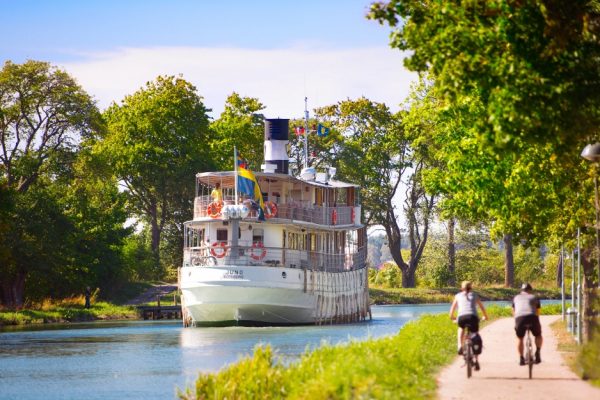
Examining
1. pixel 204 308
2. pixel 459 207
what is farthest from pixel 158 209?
pixel 459 207

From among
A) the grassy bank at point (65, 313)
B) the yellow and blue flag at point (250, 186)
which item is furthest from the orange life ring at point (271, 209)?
the grassy bank at point (65, 313)

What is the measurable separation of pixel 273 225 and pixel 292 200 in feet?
7.82

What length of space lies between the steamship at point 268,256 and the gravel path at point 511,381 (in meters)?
25.8

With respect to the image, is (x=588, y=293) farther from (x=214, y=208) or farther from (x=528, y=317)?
(x=214, y=208)

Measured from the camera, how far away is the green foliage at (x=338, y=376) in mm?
17375

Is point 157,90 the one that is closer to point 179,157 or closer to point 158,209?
point 179,157

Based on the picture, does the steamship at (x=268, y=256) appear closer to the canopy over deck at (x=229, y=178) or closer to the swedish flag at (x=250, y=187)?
the canopy over deck at (x=229, y=178)

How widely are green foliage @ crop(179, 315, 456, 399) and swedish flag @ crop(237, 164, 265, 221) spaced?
29.1 meters

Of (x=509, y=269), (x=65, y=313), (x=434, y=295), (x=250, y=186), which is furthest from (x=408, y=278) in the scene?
(x=250, y=186)

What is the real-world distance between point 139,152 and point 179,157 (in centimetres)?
302

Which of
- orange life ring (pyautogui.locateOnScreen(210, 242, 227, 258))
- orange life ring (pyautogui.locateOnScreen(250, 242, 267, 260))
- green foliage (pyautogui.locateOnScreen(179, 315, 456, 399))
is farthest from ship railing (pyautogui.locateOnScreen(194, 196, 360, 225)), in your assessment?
green foliage (pyautogui.locateOnScreen(179, 315, 456, 399))

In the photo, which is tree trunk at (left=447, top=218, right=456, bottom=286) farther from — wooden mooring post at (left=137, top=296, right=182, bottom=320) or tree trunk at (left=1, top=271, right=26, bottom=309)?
tree trunk at (left=1, top=271, right=26, bottom=309)

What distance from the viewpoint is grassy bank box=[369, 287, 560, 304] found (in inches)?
3659

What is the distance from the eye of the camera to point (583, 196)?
95.8 ft
